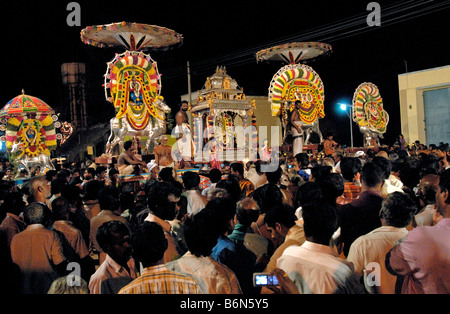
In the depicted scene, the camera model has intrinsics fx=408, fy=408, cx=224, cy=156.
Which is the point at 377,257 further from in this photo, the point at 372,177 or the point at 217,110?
the point at 217,110

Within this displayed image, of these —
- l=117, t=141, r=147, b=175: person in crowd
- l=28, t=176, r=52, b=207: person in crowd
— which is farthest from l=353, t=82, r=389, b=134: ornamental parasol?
l=28, t=176, r=52, b=207: person in crowd

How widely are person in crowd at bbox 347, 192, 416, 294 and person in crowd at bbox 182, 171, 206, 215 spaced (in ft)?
8.05

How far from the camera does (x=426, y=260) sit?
238cm

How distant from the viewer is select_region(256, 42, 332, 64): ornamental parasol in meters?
18.5

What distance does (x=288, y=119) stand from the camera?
17.0 meters

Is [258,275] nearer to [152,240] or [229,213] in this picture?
[152,240]

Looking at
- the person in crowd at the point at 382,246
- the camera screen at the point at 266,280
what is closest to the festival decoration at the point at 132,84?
the person in crowd at the point at 382,246

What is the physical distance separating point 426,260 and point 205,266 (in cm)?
132

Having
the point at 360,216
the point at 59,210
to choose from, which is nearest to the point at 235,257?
the point at 360,216

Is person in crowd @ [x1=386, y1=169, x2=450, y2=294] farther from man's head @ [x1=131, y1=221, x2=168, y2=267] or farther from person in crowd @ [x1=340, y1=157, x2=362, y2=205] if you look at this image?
person in crowd @ [x1=340, y1=157, x2=362, y2=205]

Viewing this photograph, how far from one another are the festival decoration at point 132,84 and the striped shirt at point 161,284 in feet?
39.4

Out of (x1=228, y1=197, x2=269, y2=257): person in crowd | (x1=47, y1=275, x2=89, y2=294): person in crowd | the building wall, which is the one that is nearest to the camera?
(x1=47, y1=275, x2=89, y2=294): person in crowd

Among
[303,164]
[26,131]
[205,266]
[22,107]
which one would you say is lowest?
[205,266]

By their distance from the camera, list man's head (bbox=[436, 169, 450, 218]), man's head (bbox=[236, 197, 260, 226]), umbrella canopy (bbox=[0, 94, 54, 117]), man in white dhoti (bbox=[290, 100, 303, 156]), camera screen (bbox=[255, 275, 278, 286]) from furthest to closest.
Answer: man in white dhoti (bbox=[290, 100, 303, 156]), umbrella canopy (bbox=[0, 94, 54, 117]), man's head (bbox=[236, 197, 260, 226]), man's head (bbox=[436, 169, 450, 218]), camera screen (bbox=[255, 275, 278, 286])
